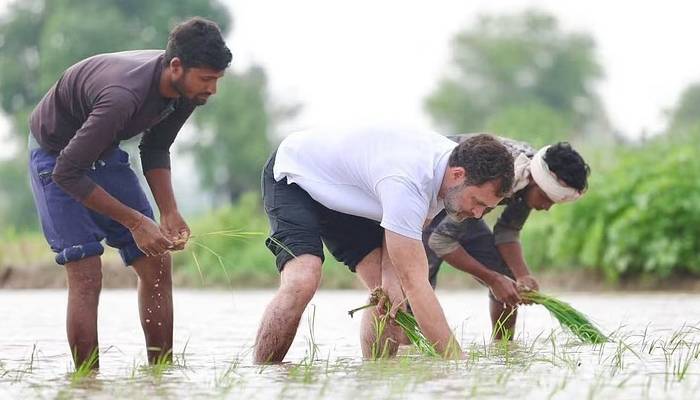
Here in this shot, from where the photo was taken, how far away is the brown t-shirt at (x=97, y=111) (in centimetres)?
601

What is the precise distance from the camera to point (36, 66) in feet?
162

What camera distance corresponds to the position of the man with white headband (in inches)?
293

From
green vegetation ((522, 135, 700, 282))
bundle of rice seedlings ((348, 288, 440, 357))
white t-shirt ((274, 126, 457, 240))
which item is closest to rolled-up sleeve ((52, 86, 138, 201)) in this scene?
white t-shirt ((274, 126, 457, 240))

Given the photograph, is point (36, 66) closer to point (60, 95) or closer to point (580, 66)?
point (580, 66)

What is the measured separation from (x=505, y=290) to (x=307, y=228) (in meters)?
1.74

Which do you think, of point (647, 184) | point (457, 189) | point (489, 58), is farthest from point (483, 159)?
point (489, 58)

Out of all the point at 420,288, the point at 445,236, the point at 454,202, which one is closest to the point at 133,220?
the point at 420,288

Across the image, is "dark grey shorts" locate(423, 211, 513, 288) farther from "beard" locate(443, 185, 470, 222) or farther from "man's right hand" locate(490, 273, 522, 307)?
"beard" locate(443, 185, 470, 222)

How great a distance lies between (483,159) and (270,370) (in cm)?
145

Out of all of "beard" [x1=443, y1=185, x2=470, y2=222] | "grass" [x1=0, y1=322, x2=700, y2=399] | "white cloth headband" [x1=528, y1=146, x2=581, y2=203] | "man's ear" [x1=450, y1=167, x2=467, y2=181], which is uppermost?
"white cloth headband" [x1=528, y1=146, x2=581, y2=203]

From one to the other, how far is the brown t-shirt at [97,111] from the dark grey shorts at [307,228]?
2.12 feet

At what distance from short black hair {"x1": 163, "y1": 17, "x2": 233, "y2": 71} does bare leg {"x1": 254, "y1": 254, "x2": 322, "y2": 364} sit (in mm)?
1128

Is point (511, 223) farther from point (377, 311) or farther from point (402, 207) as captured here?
point (402, 207)

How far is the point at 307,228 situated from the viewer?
6699 mm
